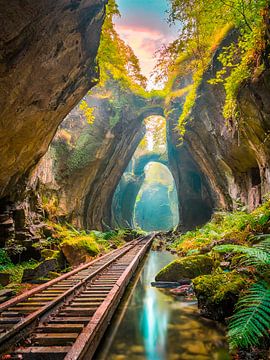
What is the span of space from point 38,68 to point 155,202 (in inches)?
2553

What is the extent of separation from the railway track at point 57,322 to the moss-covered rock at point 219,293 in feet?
5.03

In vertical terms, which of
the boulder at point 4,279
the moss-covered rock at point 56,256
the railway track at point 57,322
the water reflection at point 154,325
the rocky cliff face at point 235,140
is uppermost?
the rocky cliff face at point 235,140

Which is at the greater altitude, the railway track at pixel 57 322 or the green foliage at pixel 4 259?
the green foliage at pixel 4 259

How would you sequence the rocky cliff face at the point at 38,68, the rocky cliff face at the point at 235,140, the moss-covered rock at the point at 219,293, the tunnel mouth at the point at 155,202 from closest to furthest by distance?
1. the moss-covered rock at the point at 219,293
2. the rocky cliff face at the point at 38,68
3. the rocky cliff face at the point at 235,140
4. the tunnel mouth at the point at 155,202

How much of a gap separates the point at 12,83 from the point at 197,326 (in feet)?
18.0

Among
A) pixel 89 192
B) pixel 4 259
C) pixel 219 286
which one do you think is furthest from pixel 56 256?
pixel 89 192

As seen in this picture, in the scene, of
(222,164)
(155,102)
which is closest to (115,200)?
(155,102)

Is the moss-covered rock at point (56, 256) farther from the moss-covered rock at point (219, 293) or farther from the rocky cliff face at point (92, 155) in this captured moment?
the moss-covered rock at point (219, 293)

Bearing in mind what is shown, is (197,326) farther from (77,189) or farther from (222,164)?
(77,189)

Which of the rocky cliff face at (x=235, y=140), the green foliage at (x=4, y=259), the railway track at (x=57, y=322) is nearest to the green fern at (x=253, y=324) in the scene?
the railway track at (x=57, y=322)

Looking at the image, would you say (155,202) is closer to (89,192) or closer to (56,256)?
(89,192)

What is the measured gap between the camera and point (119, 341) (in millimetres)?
3574

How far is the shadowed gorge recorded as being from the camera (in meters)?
3.38

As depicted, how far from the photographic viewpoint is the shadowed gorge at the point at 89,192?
133 inches
